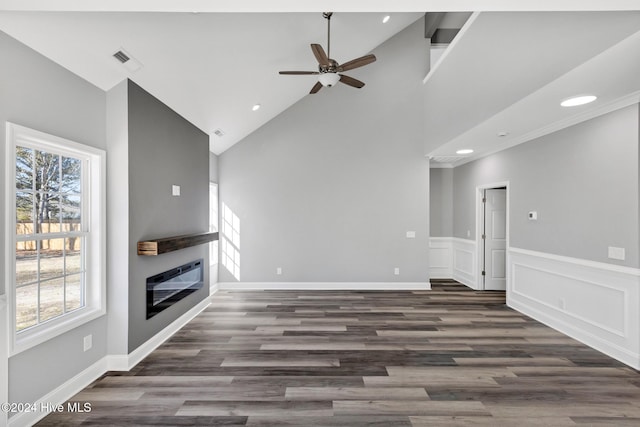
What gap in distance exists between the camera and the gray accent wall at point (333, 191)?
5980 millimetres

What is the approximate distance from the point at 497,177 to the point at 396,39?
3.09m

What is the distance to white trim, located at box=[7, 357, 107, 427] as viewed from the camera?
209 centimetres

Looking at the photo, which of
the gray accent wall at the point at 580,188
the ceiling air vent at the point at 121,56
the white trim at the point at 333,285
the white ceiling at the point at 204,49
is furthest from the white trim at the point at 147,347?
the gray accent wall at the point at 580,188

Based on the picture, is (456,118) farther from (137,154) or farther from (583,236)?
(137,154)

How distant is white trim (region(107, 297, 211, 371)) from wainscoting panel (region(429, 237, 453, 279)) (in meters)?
4.93

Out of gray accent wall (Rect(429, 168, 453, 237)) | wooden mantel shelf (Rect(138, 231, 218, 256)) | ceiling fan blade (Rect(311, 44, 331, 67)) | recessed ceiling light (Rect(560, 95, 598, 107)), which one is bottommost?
wooden mantel shelf (Rect(138, 231, 218, 256))

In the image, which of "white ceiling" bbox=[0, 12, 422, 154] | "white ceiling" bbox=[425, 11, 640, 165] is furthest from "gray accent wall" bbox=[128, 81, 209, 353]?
"white ceiling" bbox=[425, 11, 640, 165]

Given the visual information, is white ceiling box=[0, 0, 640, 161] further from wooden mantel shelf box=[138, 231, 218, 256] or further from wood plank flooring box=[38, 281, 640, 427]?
wood plank flooring box=[38, 281, 640, 427]

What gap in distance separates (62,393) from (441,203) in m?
6.65

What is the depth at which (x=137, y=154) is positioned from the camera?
3.05 metres

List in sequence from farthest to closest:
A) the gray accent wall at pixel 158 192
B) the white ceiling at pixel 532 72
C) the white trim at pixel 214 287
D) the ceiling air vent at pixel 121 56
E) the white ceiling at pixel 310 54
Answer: the white trim at pixel 214 287
the gray accent wall at pixel 158 192
the ceiling air vent at pixel 121 56
the white ceiling at pixel 532 72
the white ceiling at pixel 310 54

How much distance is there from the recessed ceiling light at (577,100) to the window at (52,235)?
4339 mm

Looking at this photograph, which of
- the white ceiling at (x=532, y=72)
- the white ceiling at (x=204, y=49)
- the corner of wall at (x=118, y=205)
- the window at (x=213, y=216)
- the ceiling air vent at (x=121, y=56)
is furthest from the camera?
the window at (x=213, y=216)

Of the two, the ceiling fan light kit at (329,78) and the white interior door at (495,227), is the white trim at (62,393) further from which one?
the white interior door at (495,227)
